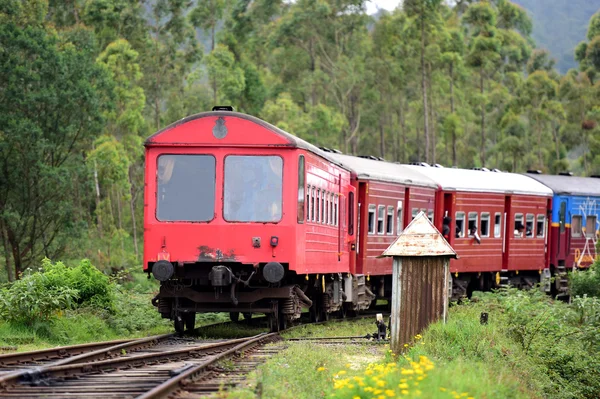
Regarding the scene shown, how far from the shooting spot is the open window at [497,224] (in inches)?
1219

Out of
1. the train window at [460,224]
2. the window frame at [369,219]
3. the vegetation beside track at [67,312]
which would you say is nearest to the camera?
the vegetation beside track at [67,312]

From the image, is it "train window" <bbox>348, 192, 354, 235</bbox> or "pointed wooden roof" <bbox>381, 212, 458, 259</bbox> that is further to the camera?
"train window" <bbox>348, 192, 354, 235</bbox>

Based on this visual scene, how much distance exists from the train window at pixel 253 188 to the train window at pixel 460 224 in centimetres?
1244

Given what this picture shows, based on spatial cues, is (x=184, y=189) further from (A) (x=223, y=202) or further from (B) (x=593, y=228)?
(B) (x=593, y=228)

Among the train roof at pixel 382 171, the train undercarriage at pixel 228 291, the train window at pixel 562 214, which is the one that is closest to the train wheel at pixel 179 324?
the train undercarriage at pixel 228 291

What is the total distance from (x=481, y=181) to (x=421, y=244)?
1649cm

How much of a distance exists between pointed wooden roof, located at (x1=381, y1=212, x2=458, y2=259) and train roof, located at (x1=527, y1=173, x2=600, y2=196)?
19981 mm

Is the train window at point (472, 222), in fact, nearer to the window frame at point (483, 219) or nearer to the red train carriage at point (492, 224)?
the red train carriage at point (492, 224)

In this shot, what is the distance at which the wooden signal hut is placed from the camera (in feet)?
48.1

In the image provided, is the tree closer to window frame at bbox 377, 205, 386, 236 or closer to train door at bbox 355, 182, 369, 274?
window frame at bbox 377, 205, 386, 236

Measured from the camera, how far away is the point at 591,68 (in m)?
77.2

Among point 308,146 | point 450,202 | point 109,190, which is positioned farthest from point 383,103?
point 308,146

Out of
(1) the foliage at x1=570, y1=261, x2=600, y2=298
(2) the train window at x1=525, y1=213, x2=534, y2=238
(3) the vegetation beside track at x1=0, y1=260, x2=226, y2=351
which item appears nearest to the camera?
(3) the vegetation beside track at x1=0, y1=260, x2=226, y2=351

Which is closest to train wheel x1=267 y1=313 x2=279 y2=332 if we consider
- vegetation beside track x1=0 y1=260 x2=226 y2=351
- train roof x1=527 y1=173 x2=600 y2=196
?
vegetation beside track x1=0 y1=260 x2=226 y2=351
